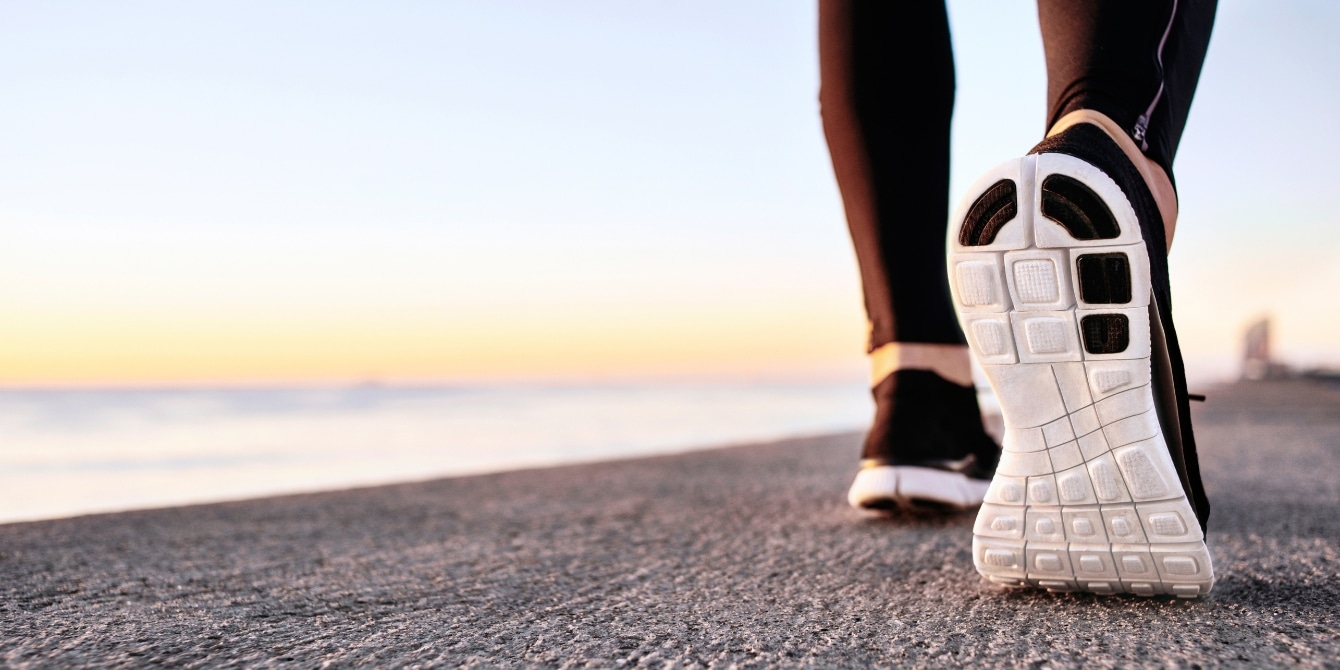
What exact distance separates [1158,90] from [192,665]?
33.8 inches

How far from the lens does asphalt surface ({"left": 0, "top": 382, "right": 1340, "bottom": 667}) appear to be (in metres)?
0.57

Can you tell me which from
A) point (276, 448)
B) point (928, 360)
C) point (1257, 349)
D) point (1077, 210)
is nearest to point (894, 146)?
point (928, 360)

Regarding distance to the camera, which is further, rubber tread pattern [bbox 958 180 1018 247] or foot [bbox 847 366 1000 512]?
foot [bbox 847 366 1000 512]

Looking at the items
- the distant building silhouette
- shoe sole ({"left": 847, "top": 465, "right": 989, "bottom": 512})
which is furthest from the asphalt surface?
the distant building silhouette

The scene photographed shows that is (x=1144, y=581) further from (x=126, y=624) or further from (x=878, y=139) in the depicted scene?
(x=126, y=624)

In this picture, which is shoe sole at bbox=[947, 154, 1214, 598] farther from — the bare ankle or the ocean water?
the ocean water

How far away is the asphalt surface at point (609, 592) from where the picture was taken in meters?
0.57

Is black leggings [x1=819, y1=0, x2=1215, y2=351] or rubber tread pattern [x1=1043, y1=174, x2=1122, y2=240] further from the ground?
black leggings [x1=819, y1=0, x2=1215, y2=351]

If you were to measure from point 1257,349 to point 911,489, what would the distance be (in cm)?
2002

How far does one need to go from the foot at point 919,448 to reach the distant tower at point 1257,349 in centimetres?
1790

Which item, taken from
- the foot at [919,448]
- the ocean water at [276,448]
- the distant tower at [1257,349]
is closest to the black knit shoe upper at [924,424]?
the foot at [919,448]

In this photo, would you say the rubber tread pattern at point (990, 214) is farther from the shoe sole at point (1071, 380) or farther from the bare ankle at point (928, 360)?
the bare ankle at point (928, 360)

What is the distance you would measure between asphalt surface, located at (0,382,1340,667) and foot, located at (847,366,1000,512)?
0.04 m

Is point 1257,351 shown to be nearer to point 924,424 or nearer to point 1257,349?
point 1257,349
